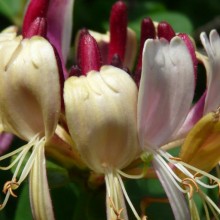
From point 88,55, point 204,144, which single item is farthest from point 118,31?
point 204,144

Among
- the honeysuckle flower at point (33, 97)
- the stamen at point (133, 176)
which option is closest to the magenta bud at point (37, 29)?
the honeysuckle flower at point (33, 97)

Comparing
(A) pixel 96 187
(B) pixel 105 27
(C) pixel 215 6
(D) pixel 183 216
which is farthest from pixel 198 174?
(C) pixel 215 6

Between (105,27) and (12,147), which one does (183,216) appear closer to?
(12,147)

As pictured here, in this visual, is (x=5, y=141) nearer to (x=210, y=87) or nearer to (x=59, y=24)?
(x=59, y=24)

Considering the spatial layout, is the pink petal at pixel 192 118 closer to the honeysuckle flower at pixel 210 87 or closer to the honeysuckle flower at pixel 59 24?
the honeysuckle flower at pixel 210 87

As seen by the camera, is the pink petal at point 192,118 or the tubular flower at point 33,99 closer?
the tubular flower at point 33,99

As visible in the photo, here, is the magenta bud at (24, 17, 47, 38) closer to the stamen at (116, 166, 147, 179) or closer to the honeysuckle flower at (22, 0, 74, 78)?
the honeysuckle flower at (22, 0, 74, 78)
